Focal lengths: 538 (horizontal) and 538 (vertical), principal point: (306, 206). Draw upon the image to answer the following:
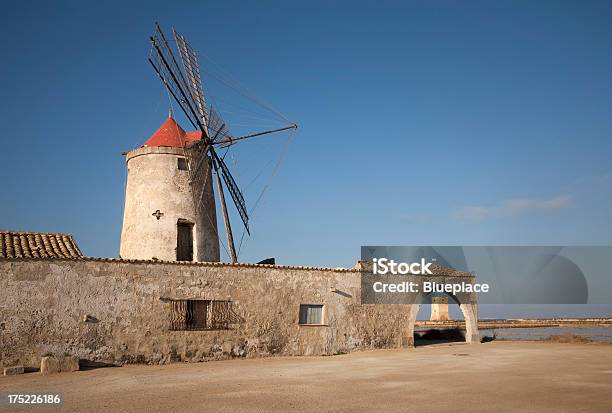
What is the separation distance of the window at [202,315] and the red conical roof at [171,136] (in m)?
7.75

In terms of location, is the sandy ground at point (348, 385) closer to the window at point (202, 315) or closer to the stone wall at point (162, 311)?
the stone wall at point (162, 311)

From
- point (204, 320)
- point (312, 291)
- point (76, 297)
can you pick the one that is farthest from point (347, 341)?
point (76, 297)

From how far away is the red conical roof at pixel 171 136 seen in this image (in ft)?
69.7

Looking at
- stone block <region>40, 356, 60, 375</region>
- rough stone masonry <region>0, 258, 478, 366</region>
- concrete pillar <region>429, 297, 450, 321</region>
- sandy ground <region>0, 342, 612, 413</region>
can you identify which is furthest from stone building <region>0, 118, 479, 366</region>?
concrete pillar <region>429, 297, 450, 321</region>

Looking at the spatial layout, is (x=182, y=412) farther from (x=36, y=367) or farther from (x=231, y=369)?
(x=36, y=367)

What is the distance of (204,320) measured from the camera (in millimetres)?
15594

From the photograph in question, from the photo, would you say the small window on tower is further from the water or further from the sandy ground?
the water

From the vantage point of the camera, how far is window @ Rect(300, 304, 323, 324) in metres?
17.3

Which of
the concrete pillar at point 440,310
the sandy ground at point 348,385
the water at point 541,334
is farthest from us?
the concrete pillar at point 440,310

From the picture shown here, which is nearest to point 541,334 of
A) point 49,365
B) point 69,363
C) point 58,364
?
point 69,363

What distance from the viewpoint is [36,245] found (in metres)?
15.3

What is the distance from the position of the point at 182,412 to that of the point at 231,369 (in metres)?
5.66

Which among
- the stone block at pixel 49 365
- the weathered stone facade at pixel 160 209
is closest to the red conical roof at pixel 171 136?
the weathered stone facade at pixel 160 209

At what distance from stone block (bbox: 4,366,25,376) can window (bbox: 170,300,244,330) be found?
3802mm
